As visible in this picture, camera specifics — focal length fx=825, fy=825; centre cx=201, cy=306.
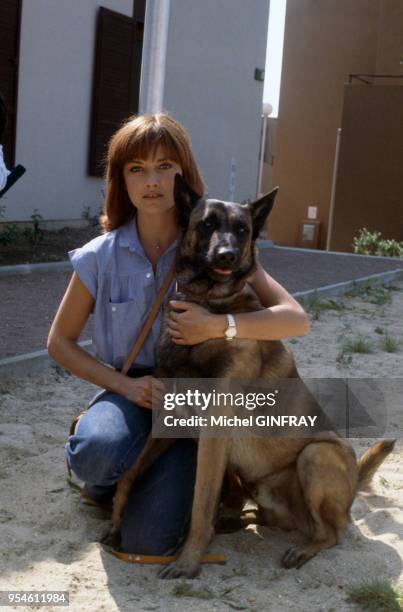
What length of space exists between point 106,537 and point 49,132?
7.77 m

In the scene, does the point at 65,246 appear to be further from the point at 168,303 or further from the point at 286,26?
the point at 286,26

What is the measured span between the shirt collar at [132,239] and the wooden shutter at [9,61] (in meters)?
6.25

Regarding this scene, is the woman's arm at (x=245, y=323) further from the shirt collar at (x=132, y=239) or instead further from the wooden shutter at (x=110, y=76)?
the wooden shutter at (x=110, y=76)

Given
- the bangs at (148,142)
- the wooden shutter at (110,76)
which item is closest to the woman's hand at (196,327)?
the bangs at (148,142)

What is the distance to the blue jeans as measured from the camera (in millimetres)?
3064

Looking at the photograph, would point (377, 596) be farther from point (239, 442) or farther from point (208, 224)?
point (208, 224)

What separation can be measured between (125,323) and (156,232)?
0.39m

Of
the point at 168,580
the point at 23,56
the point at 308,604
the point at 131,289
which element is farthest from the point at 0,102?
the point at 23,56

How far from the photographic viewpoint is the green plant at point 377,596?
8.83ft

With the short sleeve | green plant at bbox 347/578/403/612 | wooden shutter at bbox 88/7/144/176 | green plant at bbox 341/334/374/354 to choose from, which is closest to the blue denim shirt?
the short sleeve

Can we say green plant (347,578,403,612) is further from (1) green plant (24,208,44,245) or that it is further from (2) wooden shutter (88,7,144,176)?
(2) wooden shutter (88,7,144,176)

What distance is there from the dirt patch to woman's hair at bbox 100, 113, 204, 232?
220 inches

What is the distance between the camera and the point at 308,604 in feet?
9.04

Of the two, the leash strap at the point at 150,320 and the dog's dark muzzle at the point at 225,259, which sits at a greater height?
the dog's dark muzzle at the point at 225,259
